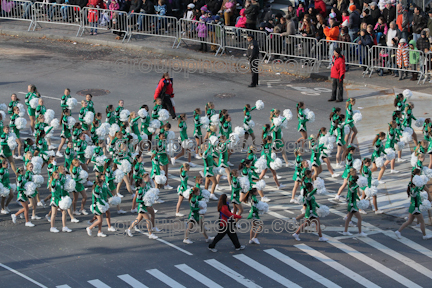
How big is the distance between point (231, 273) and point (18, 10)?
22792 mm

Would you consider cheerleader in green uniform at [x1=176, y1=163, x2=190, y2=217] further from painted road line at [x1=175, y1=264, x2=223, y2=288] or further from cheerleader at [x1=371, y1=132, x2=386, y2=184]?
cheerleader at [x1=371, y1=132, x2=386, y2=184]

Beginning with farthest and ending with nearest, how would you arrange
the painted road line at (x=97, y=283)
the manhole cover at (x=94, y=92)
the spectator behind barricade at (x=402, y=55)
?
the spectator behind barricade at (x=402, y=55), the manhole cover at (x=94, y=92), the painted road line at (x=97, y=283)

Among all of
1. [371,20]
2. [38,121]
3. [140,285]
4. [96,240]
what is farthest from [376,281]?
[371,20]

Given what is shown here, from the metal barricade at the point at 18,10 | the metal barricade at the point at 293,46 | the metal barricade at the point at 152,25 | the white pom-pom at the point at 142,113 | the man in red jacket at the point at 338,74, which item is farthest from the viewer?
the metal barricade at the point at 18,10

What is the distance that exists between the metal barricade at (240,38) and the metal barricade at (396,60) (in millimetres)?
4189

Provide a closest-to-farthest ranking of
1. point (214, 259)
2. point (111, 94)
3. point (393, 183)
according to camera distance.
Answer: point (214, 259) → point (393, 183) → point (111, 94)

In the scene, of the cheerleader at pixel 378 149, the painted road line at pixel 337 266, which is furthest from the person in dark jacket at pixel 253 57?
the painted road line at pixel 337 266

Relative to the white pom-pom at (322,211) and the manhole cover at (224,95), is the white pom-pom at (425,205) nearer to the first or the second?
the white pom-pom at (322,211)

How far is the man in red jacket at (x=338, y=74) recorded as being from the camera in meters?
23.2

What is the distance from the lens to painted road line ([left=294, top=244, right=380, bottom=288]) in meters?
13.3

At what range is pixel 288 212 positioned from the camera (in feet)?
54.0

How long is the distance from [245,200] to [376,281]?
3.18m

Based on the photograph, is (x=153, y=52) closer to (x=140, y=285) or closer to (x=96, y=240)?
(x=96, y=240)

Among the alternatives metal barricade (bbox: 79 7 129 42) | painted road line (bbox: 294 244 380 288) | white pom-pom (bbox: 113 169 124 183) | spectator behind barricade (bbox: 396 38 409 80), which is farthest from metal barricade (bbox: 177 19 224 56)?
painted road line (bbox: 294 244 380 288)
